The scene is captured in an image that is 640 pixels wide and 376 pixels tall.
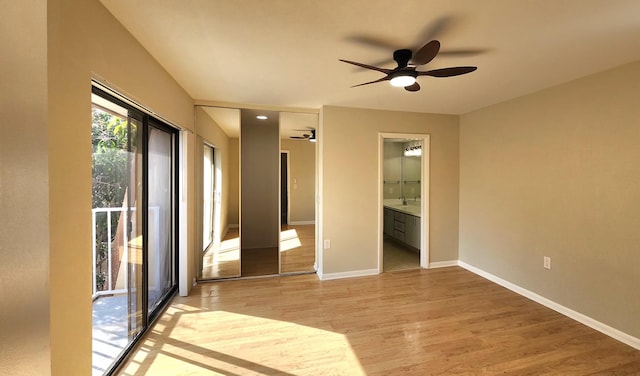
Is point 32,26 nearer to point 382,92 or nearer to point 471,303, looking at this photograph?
point 382,92

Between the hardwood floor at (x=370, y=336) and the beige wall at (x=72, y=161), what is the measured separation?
0.86m

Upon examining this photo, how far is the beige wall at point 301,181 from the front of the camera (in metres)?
5.39

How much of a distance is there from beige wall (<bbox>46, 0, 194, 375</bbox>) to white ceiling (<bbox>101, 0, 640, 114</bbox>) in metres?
0.30

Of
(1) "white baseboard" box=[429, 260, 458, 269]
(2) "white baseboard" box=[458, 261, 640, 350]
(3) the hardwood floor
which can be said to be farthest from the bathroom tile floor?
(2) "white baseboard" box=[458, 261, 640, 350]

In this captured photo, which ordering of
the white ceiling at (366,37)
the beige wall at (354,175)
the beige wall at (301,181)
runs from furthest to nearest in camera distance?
1. the beige wall at (301,181)
2. the beige wall at (354,175)
3. the white ceiling at (366,37)

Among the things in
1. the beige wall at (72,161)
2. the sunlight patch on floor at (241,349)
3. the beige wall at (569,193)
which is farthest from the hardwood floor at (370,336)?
the beige wall at (72,161)

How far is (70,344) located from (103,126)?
1.25 meters

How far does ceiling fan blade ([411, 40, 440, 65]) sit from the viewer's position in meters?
1.59

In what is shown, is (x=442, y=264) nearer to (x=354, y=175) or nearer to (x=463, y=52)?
(x=354, y=175)

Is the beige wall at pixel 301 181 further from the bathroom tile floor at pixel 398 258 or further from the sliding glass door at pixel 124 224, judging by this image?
the sliding glass door at pixel 124 224

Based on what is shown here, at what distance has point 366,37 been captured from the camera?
1.79 meters

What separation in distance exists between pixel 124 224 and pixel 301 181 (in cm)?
374

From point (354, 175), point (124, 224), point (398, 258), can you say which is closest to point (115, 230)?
point (124, 224)

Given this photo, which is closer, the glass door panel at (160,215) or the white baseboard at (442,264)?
the glass door panel at (160,215)
